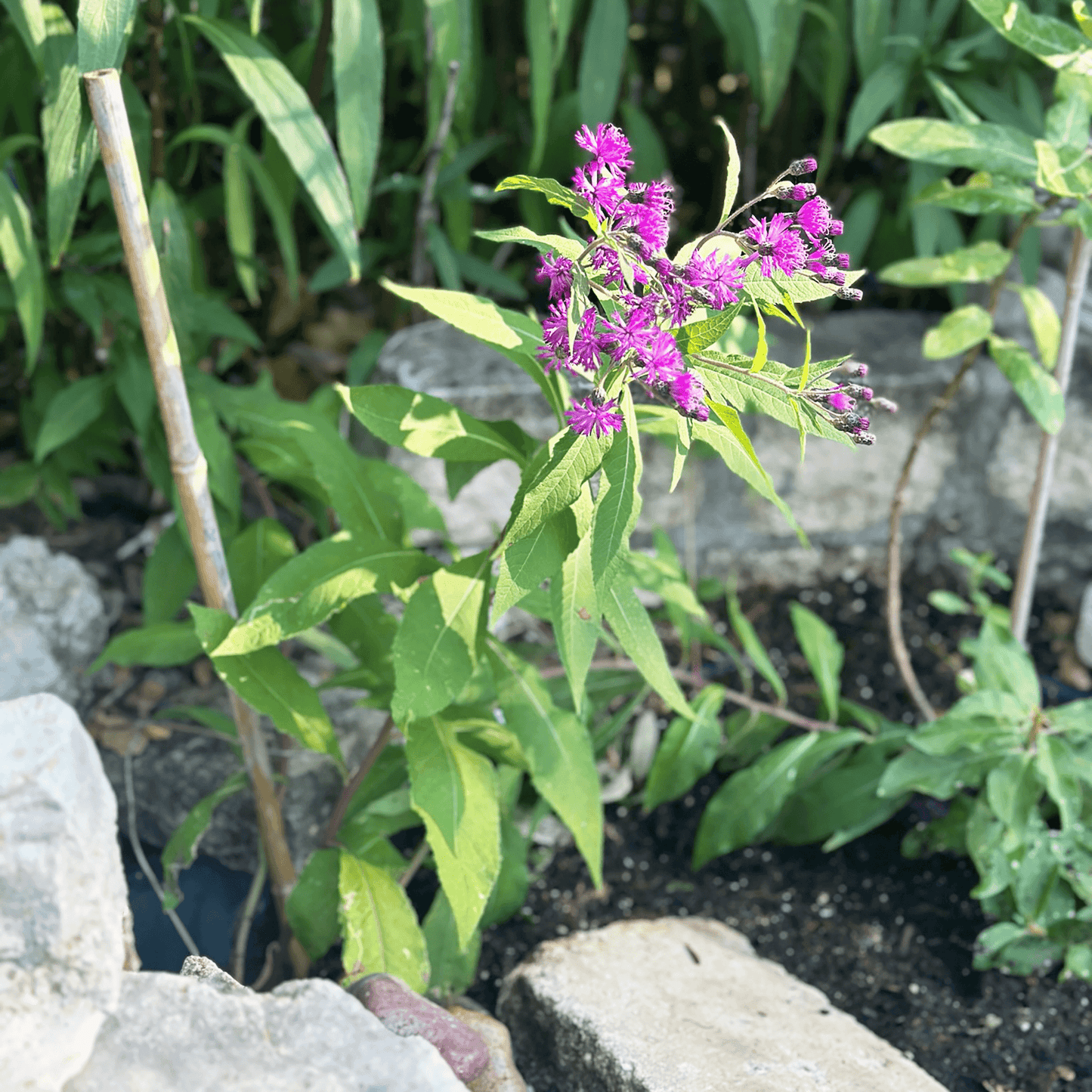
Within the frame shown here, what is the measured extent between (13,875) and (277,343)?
1.75m

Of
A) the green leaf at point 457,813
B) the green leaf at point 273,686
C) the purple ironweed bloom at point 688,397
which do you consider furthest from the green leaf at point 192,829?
the purple ironweed bloom at point 688,397

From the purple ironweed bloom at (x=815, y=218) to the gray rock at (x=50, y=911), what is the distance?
2.44 feet

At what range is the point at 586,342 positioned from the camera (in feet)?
3.15

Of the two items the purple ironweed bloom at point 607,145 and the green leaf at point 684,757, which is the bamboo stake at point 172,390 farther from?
the green leaf at point 684,757

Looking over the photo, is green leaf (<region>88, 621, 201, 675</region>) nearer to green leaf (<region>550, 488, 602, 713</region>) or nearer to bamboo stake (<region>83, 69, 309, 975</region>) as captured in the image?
bamboo stake (<region>83, 69, 309, 975</region>)

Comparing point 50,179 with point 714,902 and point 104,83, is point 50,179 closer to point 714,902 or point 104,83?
point 104,83

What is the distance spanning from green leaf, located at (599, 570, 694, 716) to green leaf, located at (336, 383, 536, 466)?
19cm

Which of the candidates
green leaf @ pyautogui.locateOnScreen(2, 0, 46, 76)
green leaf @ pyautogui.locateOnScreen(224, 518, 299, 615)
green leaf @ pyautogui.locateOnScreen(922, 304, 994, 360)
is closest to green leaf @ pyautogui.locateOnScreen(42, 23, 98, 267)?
green leaf @ pyautogui.locateOnScreen(2, 0, 46, 76)

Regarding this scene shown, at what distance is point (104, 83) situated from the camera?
112cm

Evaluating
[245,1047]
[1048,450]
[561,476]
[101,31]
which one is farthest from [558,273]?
[1048,450]

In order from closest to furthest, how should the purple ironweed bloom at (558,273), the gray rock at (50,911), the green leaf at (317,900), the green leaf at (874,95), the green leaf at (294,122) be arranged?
the gray rock at (50,911) < the purple ironweed bloom at (558,273) < the green leaf at (317,900) < the green leaf at (294,122) < the green leaf at (874,95)

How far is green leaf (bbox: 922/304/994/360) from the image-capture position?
5.21ft

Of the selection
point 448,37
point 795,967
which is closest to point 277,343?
point 448,37

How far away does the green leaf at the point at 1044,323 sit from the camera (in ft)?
5.26
